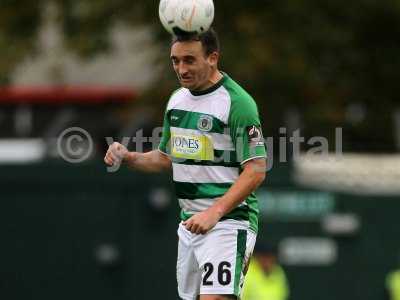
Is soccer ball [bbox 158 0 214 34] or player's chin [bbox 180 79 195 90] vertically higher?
soccer ball [bbox 158 0 214 34]

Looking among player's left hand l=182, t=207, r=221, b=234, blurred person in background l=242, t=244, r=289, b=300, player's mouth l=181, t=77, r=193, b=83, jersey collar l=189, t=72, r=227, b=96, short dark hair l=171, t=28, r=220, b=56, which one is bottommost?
blurred person in background l=242, t=244, r=289, b=300

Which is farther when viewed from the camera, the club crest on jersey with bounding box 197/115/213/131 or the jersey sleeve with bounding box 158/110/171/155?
the jersey sleeve with bounding box 158/110/171/155

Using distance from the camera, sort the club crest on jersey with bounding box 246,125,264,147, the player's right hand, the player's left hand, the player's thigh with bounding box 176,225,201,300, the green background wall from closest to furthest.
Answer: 1. the player's left hand
2. the club crest on jersey with bounding box 246,125,264,147
3. the player's right hand
4. the player's thigh with bounding box 176,225,201,300
5. the green background wall

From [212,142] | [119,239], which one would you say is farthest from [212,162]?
[119,239]

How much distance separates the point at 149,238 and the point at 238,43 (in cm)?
411

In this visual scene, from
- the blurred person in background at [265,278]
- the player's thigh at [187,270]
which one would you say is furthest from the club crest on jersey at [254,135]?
the blurred person in background at [265,278]

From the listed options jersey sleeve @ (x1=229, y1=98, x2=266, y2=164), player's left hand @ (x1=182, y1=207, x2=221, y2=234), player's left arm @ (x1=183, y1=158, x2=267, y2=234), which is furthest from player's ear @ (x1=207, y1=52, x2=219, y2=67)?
player's left hand @ (x1=182, y1=207, x2=221, y2=234)

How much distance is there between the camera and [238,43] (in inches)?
631

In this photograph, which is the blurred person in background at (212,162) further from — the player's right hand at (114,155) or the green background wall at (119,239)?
the green background wall at (119,239)

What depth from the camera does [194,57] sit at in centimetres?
735

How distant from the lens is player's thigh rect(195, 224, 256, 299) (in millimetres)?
7445

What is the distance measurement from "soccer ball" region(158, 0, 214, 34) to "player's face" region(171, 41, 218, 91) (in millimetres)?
95

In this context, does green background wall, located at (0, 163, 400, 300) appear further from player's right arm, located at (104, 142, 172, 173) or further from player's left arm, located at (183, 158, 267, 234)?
player's left arm, located at (183, 158, 267, 234)

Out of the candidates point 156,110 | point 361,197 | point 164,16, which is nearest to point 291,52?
point 156,110
